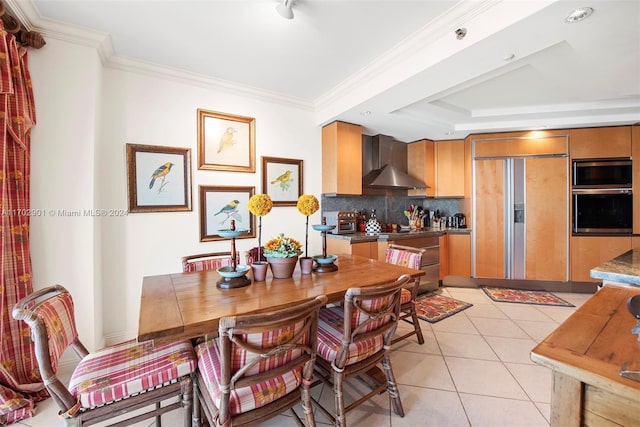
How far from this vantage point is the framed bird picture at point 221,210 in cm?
Result: 274

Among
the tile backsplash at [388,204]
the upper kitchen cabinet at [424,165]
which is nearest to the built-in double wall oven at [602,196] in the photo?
the tile backsplash at [388,204]

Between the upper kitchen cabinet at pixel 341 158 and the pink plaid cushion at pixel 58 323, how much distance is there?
2677 millimetres

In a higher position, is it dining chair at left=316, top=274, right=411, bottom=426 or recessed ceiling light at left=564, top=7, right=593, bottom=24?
recessed ceiling light at left=564, top=7, right=593, bottom=24

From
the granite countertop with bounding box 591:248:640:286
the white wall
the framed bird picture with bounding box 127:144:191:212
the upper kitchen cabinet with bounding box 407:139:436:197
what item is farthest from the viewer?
the upper kitchen cabinet with bounding box 407:139:436:197

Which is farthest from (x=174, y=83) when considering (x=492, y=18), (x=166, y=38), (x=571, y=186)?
(x=571, y=186)

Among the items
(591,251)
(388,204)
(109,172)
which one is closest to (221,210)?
(109,172)

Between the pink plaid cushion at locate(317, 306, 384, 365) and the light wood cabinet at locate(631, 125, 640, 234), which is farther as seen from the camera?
the light wood cabinet at locate(631, 125, 640, 234)

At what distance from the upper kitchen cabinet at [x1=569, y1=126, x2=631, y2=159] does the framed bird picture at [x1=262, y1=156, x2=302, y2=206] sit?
3952 mm

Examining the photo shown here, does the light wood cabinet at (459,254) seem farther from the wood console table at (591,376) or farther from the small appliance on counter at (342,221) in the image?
the wood console table at (591,376)

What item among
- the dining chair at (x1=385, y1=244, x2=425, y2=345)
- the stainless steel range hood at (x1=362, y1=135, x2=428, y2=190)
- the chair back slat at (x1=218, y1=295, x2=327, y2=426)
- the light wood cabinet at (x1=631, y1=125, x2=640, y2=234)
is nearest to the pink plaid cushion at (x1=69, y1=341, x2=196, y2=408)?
the chair back slat at (x1=218, y1=295, x2=327, y2=426)

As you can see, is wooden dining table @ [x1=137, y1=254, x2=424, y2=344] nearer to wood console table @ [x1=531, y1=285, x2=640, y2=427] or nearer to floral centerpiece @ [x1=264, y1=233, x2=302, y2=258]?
floral centerpiece @ [x1=264, y1=233, x2=302, y2=258]

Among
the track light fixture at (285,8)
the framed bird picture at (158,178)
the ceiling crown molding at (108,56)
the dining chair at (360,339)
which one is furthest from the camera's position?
the framed bird picture at (158,178)

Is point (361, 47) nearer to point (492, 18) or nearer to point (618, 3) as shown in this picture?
point (492, 18)

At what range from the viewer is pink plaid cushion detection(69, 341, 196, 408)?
1.08m
